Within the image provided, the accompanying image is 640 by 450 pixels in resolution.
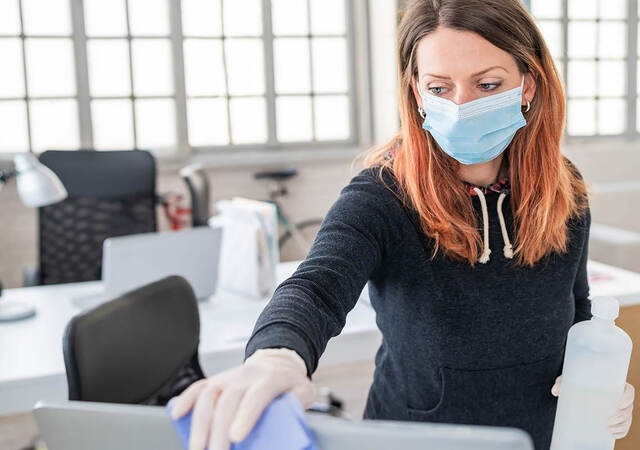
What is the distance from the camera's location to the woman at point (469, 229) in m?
1.08

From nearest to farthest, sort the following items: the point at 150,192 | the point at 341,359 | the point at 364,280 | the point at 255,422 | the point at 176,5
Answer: the point at 255,422
the point at 364,280
the point at 341,359
the point at 150,192
the point at 176,5

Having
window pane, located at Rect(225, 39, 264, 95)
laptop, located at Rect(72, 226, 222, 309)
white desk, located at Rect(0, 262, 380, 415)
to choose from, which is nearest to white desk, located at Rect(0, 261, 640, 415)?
white desk, located at Rect(0, 262, 380, 415)

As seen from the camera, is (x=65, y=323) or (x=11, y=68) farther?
(x=11, y=68)

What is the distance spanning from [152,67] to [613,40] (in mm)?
3765

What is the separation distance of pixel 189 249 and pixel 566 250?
1.25 m

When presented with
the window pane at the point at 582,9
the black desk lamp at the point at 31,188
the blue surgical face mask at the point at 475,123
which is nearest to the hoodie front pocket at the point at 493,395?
the blue surgical face mask at the point at 475,123

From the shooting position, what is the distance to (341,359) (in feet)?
6.31

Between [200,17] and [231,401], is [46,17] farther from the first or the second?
[231,401]

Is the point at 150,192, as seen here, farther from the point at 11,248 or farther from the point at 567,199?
the point at 567,199

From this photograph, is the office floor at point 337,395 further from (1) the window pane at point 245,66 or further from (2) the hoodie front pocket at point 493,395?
(1) the window pane at point 245,66

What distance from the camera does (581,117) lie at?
5816 mm

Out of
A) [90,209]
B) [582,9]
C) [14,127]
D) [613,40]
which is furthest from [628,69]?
[14,127]

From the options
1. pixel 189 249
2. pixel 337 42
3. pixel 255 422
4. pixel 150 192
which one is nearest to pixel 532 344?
pixel 255 422

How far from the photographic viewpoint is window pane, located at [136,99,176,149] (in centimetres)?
489
